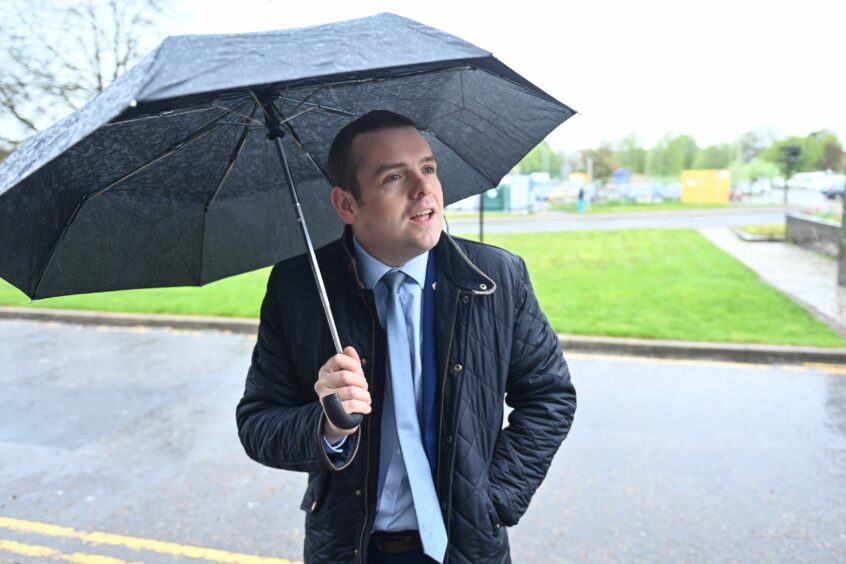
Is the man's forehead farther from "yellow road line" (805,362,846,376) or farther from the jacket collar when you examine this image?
"yellow road line" (805,362,846,376)

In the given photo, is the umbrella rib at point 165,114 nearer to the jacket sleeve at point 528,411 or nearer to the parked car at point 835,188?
the jacket sleeve at point 528,411

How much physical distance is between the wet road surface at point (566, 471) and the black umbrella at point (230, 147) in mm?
2287

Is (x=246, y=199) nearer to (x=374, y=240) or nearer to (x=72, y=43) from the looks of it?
(x=374, y=240)

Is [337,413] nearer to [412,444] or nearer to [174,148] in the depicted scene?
[412,444]

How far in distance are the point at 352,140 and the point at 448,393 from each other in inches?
28.4

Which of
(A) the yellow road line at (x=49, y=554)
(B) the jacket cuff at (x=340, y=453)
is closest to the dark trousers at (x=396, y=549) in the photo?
(B) the jacket cuff at (x=340, y=453)

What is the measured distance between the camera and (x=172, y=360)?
766cm

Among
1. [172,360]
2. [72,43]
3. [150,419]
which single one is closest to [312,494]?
[150,419]

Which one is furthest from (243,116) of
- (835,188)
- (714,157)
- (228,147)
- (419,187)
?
(714,157)

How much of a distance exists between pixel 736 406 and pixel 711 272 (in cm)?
675

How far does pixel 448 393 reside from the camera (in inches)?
71.8

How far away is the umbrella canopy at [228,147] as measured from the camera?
1374 millimetres

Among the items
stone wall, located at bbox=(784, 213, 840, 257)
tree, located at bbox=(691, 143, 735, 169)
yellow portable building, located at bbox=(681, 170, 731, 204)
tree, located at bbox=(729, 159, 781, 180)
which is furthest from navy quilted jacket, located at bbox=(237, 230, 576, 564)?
tree, located at bbox=(691, 143, 735, 169)

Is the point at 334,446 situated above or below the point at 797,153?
below
